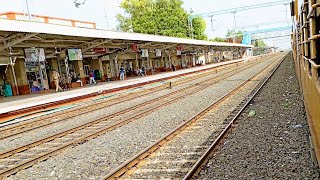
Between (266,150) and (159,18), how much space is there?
58.3 m

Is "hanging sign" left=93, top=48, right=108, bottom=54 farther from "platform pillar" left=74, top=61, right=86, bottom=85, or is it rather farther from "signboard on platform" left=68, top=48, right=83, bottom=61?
"signboard on platform" left=68, top=48, right=83, bottom=61

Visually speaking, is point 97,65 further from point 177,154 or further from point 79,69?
point 177,154

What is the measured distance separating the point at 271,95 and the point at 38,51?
42.8 ft

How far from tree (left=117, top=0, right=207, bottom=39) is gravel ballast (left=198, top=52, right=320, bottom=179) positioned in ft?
174

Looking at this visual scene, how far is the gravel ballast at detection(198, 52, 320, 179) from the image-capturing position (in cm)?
469

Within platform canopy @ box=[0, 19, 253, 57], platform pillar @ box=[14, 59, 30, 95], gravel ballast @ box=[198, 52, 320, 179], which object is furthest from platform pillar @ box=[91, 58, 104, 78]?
gravel ballast @ box=[198, 52, 320, 179]

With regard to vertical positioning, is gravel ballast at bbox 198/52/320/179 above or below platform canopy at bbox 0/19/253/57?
below

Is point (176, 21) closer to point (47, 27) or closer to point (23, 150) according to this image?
point (47, 27)

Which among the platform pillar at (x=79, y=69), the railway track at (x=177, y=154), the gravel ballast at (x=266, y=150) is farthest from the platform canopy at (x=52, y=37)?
the gravel ballast at (x=266, y=150)

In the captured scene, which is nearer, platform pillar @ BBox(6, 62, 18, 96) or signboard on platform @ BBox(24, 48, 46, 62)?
signboard on platform @ BBox(24, 48, 46, 62)

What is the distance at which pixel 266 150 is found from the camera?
5.71 metres

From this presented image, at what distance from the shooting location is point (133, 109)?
40.8 ft

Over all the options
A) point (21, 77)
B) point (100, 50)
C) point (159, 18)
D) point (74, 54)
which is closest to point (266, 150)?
point (74, 54)

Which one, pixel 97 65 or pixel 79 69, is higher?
pixel 97 65
